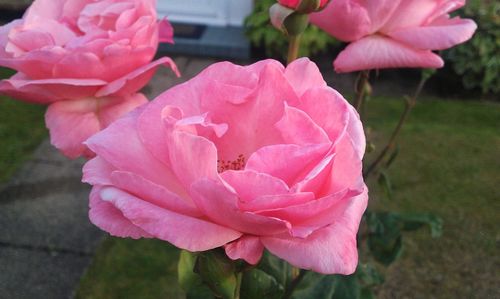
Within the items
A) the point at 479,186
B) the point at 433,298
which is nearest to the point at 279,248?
the point at 433,298

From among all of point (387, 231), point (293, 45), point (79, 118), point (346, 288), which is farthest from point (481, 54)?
point (79, 118)

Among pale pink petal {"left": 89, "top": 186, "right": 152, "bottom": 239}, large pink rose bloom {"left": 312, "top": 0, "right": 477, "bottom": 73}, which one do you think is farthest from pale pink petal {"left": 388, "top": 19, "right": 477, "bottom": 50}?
pale pink petal {"left": 89, "top": 186, "right": 152, "bottom": 239}

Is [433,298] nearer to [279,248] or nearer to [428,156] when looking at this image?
[428,156]

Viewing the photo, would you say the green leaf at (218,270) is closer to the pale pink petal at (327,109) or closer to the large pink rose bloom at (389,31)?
the pale pink petal at (327,109)

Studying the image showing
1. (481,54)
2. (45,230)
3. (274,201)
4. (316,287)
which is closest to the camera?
(274,201)

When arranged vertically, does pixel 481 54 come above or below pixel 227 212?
below

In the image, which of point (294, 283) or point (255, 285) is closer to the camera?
point (255, 285)

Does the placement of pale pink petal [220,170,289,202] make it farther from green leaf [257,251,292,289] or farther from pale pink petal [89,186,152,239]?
green leaf [257,251,292,289]

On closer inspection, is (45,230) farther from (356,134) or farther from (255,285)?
(356,134)
